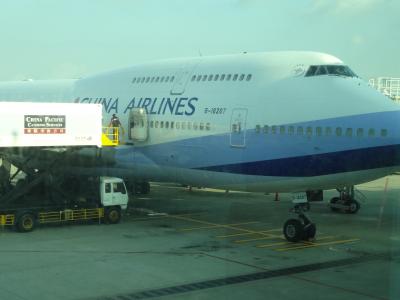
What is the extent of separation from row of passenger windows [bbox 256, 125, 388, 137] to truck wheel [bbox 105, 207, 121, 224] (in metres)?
6.12

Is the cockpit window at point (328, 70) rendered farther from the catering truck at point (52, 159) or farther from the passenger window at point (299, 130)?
the catering truck at point (52, 159)

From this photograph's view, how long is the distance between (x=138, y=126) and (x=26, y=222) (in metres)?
5.33

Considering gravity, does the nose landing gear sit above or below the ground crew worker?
below

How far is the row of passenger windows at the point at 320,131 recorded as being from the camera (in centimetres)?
1513

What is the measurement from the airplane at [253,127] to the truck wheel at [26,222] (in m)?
3.20

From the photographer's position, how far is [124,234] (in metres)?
17.5

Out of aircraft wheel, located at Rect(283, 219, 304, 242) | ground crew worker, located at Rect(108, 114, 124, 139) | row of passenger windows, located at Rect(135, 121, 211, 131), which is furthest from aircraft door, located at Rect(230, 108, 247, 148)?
ground crew worker, located at Rect(108, 114, 124, 139)

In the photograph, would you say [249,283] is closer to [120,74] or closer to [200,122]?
[200,122]

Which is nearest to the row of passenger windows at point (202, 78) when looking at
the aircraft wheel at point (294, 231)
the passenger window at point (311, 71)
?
the passenger window at point (311, 71)

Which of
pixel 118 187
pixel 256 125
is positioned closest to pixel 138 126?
pixel 118 187

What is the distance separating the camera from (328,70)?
16.7 m

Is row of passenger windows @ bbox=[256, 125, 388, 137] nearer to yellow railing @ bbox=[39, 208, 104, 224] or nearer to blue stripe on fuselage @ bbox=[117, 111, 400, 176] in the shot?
blue stripe on fuselage @ bbox=[117, 111, 400, 176]

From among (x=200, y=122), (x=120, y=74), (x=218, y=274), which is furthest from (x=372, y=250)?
(x=120, y=74)

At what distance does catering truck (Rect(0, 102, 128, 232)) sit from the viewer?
17.8 m
